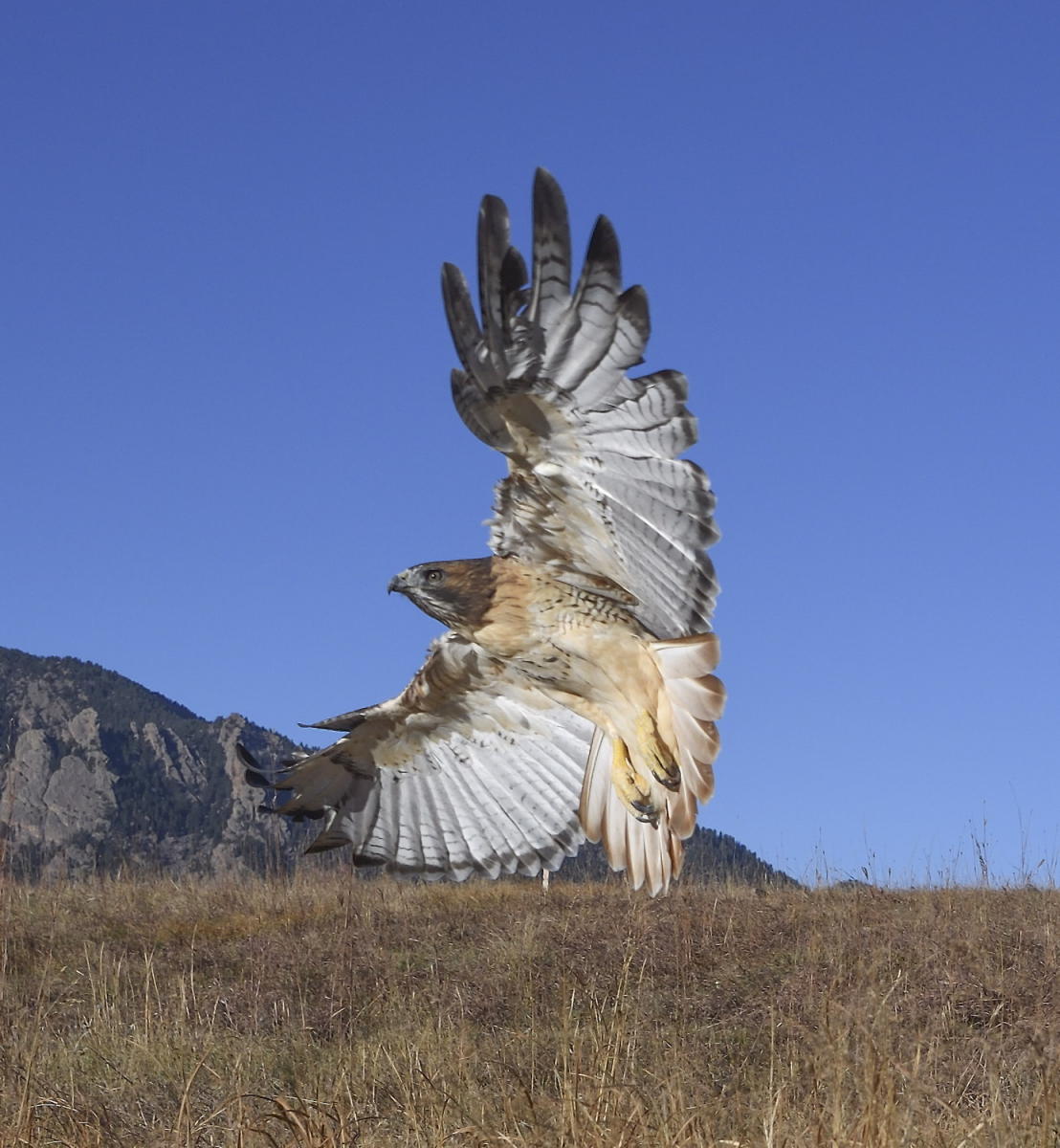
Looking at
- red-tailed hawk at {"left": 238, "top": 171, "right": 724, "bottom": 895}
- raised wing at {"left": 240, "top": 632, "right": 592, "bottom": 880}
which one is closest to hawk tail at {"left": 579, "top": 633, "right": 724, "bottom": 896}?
red-tailed hawk at {"left": 238, "top": 171, "right": 724, "bottom": 895}

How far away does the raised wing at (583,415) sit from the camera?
15.0ft

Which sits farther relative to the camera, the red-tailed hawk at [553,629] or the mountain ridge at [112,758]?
the mountain ridge at [112,758]

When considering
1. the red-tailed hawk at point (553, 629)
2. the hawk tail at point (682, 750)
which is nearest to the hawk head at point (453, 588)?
the red-tailed hawk at point (553, 629)

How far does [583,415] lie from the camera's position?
189 inches

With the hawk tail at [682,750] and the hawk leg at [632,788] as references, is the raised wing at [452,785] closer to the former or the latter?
the hawk tail at [682,750]

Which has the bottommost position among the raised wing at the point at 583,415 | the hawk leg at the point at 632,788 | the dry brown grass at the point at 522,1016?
the dry brown grass at the point at 522,1016

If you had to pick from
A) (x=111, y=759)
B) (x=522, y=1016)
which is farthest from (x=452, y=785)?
(x=111, y=759)

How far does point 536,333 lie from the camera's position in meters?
4.63

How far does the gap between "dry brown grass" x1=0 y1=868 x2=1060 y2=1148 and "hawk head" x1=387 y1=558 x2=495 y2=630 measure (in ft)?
5.16

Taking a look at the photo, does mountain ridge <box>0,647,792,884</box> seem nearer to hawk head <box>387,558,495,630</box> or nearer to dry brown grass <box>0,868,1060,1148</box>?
dry brown grass <box>0,868,1060,1148</box>

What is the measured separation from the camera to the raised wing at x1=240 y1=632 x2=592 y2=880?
656 cm

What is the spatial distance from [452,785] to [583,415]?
264cm

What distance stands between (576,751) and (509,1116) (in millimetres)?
3154

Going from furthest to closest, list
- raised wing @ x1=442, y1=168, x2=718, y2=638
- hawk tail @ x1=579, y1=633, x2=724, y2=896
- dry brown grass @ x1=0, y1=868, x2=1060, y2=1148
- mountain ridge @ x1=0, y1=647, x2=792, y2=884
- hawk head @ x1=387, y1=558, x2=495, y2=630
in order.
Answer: mountain ridge @ x1=0, y1=647, x2=792, y2=884, hawk head @ x1=387, y1=558, x2=495, y2=630, hawk tail @ x1=579, y1=633, x2=724, y2=896, raised wing @ x1=442, y1=168, x2=718, y2=638, dry brown grass @ x1=0, y1=868, x2=1060, y2=1148
